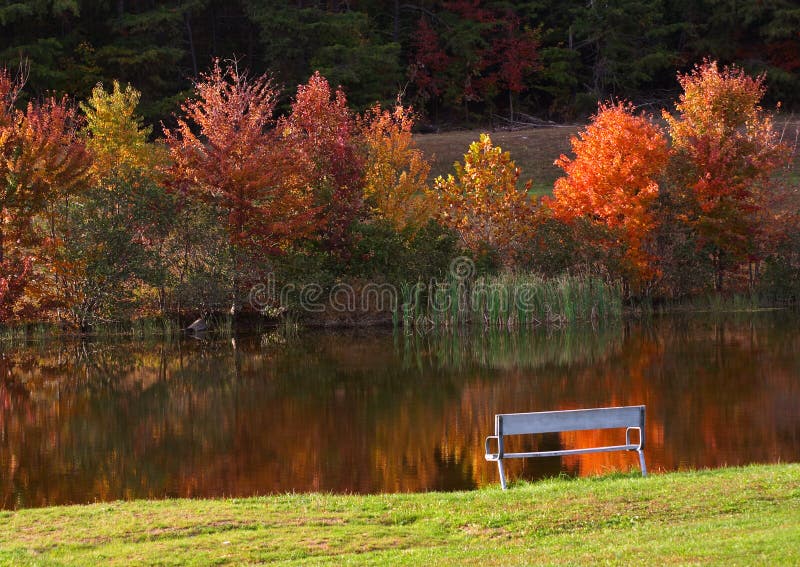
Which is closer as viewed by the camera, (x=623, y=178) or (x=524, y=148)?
(x=623, y=178)

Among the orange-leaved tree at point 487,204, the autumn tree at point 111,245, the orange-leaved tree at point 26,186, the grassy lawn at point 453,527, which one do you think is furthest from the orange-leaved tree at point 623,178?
the grassy lawn at point 453,527

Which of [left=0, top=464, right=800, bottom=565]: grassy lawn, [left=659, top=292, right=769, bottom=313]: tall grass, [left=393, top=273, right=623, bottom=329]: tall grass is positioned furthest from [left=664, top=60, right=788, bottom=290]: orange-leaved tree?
[left=0, top=464, right=800, bottom=565]: grassy lawn

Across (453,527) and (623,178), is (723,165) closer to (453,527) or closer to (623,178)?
(623,178)

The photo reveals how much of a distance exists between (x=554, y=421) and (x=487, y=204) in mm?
20336

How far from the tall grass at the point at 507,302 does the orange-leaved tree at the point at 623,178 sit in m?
2.21

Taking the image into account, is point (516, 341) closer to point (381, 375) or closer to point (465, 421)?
point (381, 375)

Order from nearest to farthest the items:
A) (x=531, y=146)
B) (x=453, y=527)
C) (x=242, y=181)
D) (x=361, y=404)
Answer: (x=453, y=527)
(x=361, y=404)
(x=242, y=181)
(x=531, y=146)

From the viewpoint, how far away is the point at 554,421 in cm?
1065

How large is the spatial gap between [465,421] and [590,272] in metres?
14.8

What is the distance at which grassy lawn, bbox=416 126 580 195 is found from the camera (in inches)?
1728

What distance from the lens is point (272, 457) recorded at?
1365 centimetres

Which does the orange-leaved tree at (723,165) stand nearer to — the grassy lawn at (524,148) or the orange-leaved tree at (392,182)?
the orange-leaved tree at (392,182)

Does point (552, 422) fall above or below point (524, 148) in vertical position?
below

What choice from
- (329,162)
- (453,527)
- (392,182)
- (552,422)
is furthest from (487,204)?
(453,527)
